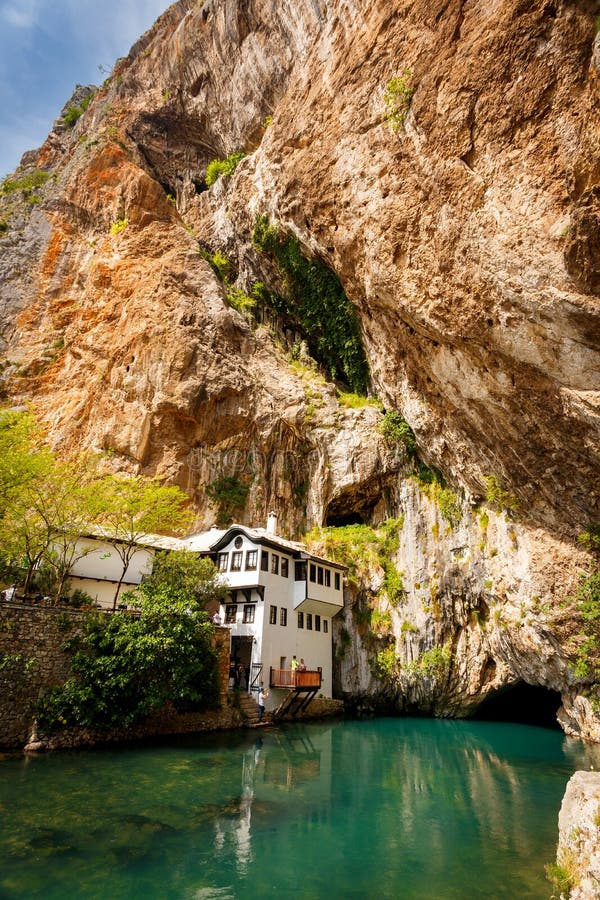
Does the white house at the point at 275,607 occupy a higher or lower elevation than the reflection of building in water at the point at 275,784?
higher

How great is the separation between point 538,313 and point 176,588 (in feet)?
60.7

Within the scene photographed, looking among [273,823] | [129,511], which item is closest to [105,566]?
[129,511]

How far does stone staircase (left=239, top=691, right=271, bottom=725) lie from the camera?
954 inches

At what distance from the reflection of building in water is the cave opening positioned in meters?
14.2

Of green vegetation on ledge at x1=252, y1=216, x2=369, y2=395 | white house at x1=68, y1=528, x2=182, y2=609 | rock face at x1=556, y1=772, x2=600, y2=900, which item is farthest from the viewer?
green vegetation on ledge at x1=252, y1=216, x2=369, y2=395

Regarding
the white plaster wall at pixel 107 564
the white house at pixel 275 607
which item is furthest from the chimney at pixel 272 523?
the white plaster wall at pixel 107 564

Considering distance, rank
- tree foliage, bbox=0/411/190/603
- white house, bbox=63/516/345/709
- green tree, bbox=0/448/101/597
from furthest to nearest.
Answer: white house, bbox=63/516/345/709 → green tree, bbox=0/448/101/597 → tree foliage, bbox=0/411/190/603

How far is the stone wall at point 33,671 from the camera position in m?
17.6

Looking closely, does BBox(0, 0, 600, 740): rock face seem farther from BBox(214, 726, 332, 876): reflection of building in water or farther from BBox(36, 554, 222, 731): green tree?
BBox(36, 554, 222, 731): green tree

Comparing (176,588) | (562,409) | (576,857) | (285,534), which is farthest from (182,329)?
(576,857)

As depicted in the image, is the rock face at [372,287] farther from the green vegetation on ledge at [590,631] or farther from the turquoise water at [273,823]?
the turquoise water at [273,823]

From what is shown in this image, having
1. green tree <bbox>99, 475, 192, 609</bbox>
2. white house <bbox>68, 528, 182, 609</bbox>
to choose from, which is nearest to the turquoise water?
green tree <bbox>99, 475, 192, 609</bbox>

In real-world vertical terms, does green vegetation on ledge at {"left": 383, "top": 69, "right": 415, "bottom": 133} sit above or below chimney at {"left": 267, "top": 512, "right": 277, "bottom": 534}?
above

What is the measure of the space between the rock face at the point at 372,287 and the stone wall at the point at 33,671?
1489cm
